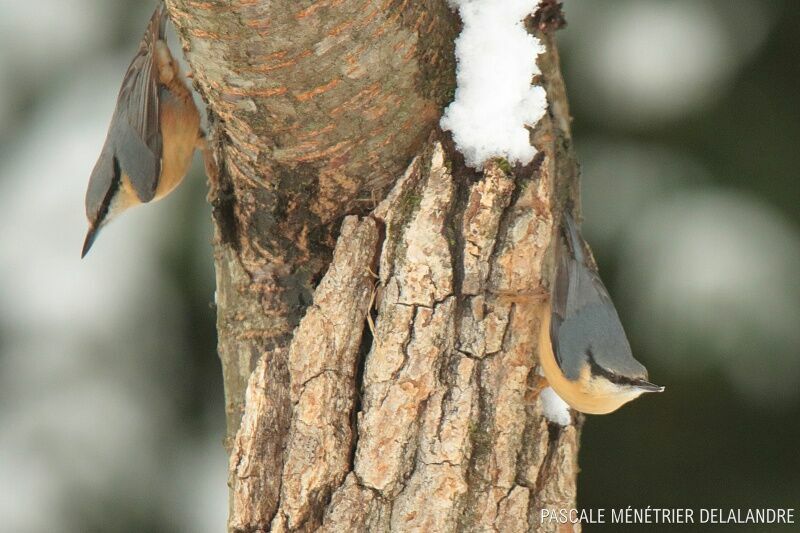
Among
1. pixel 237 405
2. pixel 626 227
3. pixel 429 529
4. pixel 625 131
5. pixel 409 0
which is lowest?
pixel 429 529

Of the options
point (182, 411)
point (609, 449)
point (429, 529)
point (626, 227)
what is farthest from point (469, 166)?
point (182, 411)

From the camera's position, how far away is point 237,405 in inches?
92.0

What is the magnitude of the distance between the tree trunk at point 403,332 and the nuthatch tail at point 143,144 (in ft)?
3.89

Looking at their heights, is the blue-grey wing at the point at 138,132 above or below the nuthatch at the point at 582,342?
above

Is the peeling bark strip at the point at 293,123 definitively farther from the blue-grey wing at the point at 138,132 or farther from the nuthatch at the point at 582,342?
the blue-grey wing at the point at 138,132

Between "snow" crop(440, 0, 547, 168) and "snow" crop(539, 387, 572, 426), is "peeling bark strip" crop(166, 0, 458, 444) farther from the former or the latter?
"snow" crop(539, 387, 572, 426)

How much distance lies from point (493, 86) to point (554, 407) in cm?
80

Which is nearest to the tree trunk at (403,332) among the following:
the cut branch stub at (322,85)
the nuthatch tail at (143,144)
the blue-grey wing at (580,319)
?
the cut branch stub at (322,85)

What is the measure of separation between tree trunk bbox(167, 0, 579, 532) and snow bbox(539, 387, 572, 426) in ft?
0.11

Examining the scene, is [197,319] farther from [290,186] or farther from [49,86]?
[290,186]

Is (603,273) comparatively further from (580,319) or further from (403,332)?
(403,332)

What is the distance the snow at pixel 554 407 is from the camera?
7.14ft

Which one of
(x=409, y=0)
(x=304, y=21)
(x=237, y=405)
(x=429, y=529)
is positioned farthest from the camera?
(x=237, y=405)

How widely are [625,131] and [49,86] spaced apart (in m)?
2.41
